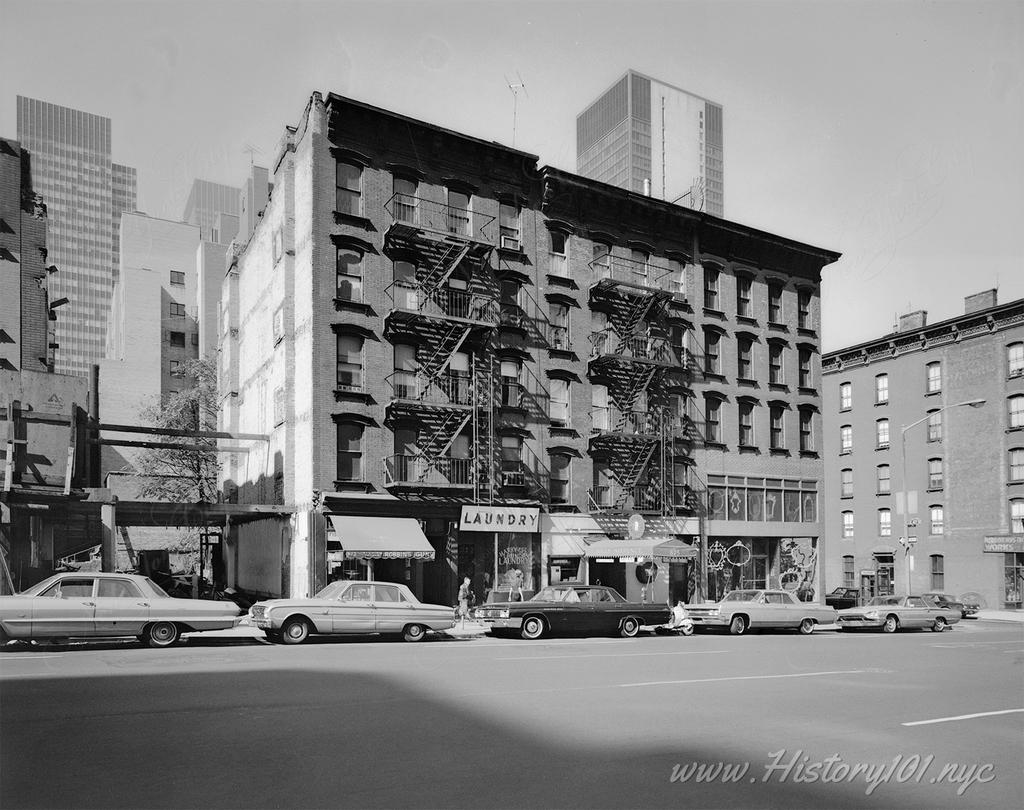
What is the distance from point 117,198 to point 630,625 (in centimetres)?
11399

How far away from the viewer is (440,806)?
22.3 feet

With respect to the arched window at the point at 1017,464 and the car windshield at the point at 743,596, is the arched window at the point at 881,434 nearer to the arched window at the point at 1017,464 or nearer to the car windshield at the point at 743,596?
the arched window at the point at 1017,464

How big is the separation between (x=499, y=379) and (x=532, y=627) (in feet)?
38.8

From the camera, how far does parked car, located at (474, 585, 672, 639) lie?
22.4m

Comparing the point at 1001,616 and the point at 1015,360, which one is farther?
the point at 1015,360

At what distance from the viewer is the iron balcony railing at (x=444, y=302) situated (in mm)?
30578

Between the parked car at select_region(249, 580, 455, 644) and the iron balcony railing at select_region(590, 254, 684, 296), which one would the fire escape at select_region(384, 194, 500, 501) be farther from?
the parked car at select_region(249, 580, 455, 644)

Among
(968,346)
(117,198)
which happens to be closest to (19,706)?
(968,346)

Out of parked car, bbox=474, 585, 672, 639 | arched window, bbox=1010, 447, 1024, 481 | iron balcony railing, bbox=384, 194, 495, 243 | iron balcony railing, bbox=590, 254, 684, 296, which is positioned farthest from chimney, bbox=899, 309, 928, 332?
parked car, bbox=474, 585, 672, 639

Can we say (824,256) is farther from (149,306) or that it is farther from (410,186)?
(149,306)

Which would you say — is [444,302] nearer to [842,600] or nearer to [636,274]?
[636,274]

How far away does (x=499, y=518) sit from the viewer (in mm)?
31219

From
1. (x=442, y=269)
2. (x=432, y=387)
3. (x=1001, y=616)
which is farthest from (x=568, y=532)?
(x=1001, y=616)

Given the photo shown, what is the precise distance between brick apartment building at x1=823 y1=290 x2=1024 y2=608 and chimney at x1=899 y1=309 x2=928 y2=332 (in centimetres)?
7
